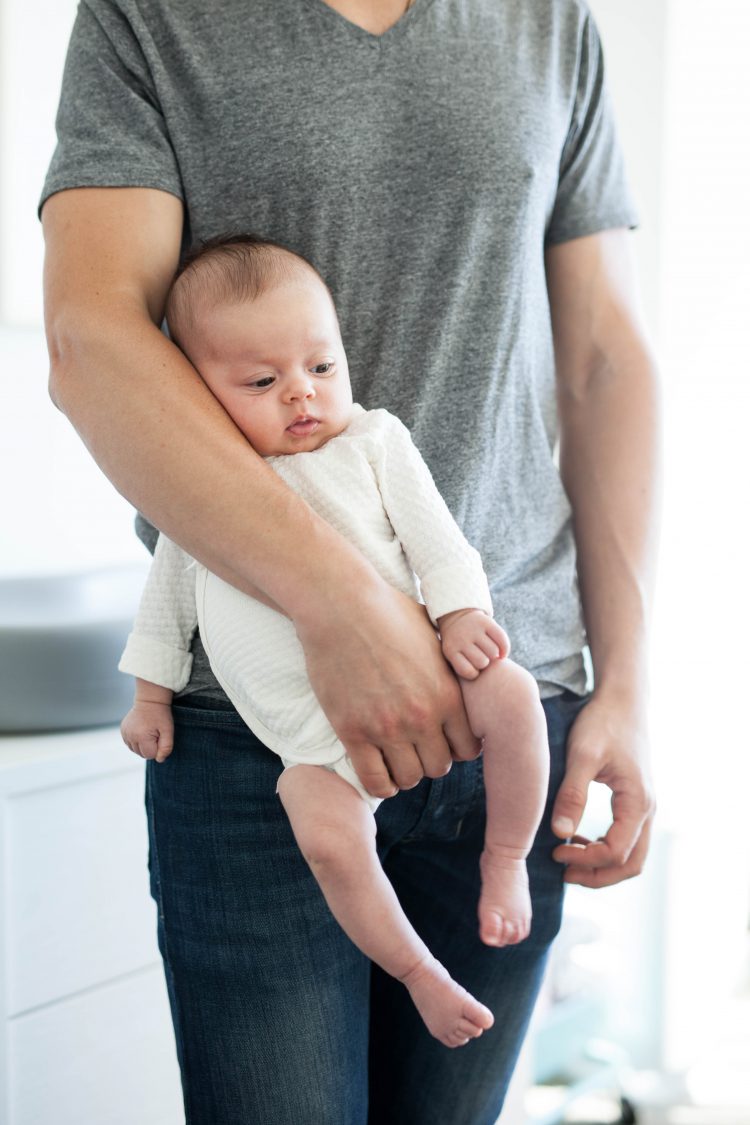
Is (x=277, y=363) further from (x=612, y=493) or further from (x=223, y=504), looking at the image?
(x=612, y=493)

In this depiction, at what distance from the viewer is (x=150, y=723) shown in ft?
2.90

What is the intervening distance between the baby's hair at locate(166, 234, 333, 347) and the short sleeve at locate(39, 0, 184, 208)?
0.23 feet

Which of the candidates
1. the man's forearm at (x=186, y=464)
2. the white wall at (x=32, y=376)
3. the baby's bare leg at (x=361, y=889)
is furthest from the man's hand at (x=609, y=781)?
the white wall at (x=32, y=376)

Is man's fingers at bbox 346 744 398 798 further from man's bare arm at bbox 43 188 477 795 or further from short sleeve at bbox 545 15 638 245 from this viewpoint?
short sleeve at bbox 545 15 638 245

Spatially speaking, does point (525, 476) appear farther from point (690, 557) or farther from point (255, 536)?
point (690, 557)

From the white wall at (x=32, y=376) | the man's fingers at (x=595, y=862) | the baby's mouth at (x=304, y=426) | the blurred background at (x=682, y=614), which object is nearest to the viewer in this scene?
the baby's mouth at (x=304, y=426)

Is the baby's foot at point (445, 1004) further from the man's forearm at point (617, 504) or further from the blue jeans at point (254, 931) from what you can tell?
the man's forearm at point (617, 504)

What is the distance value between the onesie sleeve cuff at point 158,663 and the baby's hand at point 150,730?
0.07 feet

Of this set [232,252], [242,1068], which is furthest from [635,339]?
[242,1068]

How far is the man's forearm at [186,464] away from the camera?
765 millimetres

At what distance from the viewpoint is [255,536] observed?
767mm

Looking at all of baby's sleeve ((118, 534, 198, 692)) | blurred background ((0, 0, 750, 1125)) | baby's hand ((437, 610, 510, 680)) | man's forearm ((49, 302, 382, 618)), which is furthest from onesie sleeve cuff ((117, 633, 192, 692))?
blurred background ((0, 0, 750, 1125))

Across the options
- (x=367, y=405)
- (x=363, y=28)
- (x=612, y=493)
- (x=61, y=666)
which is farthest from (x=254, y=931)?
(x=363, y=28)

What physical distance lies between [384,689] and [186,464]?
21 centimetres
